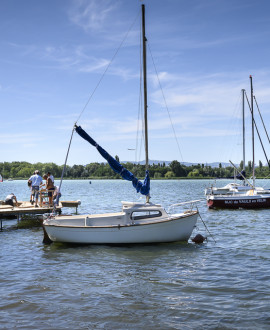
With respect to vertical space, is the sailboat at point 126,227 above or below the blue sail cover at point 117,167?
below

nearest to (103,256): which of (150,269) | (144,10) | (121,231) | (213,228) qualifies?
(121,231)

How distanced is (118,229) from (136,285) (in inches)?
205

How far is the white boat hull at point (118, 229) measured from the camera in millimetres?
16750

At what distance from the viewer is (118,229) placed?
1667 centimetres

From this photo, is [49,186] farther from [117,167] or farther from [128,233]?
[128,233]

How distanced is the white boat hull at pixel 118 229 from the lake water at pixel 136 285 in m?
0.42

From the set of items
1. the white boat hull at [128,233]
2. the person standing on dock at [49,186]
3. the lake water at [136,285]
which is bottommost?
the lake water at [136,285]

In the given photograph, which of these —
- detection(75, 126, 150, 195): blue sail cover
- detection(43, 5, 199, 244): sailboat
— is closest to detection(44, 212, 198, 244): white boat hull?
detection(43, 5, 199, 244): sailboat

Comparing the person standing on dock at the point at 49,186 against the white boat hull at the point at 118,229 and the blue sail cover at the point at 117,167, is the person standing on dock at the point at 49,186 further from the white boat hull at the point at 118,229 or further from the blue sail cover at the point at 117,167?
the blue sail cover at the point at 117,167

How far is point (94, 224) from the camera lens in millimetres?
17203

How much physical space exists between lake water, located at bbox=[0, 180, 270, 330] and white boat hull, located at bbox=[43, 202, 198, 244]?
1.39 ft

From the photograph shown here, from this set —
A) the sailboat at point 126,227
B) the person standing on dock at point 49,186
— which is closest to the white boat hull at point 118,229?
the sailboat at point 126,227

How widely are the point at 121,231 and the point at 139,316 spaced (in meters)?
7.76

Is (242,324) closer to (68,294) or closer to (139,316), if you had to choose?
(139,316)
